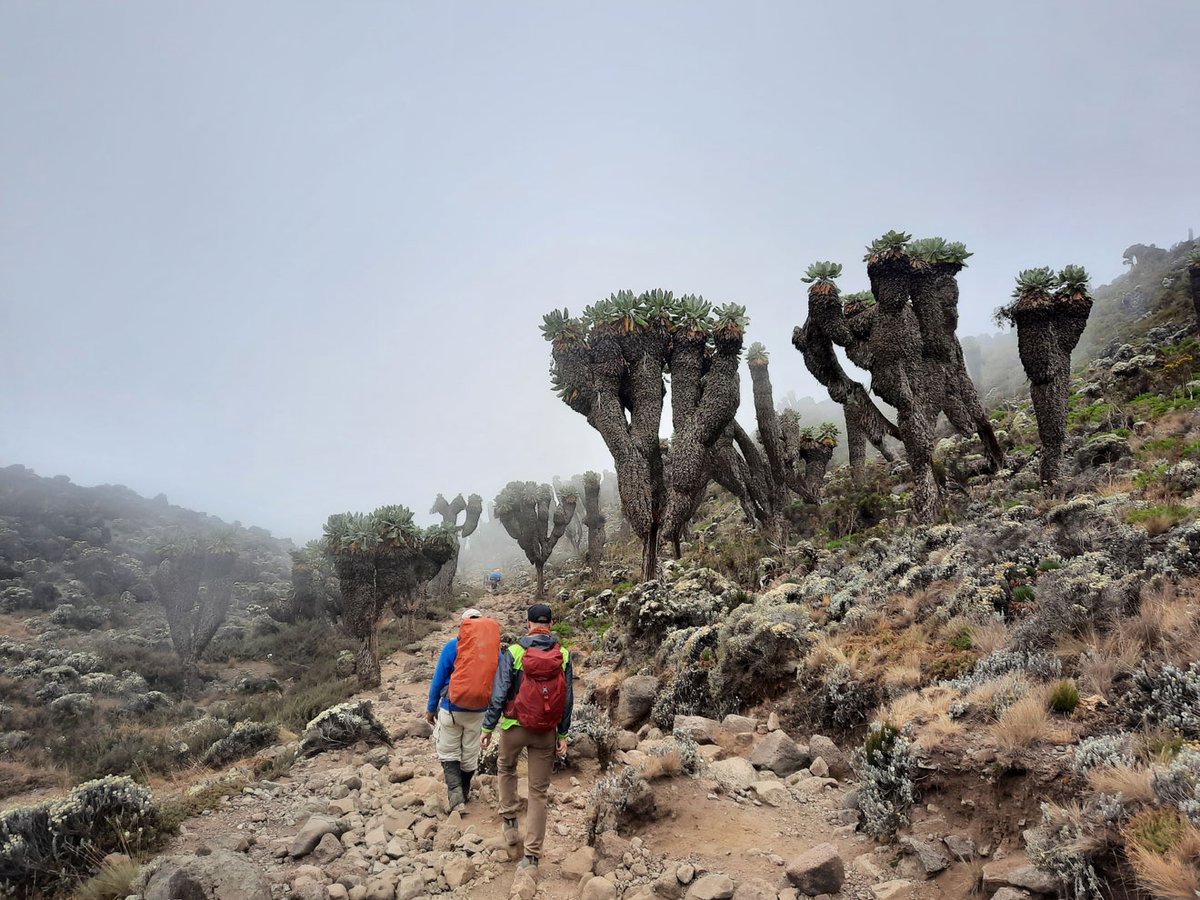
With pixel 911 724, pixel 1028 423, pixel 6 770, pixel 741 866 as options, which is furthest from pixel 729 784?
pixel 1028 423

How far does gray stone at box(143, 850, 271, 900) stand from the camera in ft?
13.6

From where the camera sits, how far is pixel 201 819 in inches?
226

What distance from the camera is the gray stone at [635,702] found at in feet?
27.6

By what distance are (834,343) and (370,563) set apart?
16700 mm

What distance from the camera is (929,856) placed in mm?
3938

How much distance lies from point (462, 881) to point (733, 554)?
15.4 m

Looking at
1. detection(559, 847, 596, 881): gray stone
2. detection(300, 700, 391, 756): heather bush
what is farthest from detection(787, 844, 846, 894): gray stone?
detection(300, 700, 391, 756): heather bush

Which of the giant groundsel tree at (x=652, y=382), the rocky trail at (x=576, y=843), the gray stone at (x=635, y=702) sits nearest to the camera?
the rocky trail at (x=576, y=843)

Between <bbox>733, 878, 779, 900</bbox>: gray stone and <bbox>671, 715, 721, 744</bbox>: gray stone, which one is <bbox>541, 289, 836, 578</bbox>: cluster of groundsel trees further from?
<bbox>733, 878, 779, 900</bbox>: gray stone

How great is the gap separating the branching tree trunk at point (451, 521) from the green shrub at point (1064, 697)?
28211mm

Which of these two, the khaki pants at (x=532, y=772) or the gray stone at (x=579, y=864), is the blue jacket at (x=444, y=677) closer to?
the khaki pants at (x=532, y=772)

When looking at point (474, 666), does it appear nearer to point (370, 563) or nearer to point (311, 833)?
point (311, 833)

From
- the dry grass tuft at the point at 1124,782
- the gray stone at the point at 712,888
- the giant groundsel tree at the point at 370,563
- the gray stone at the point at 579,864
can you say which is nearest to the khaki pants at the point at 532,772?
the gray stone at the point at 579,864

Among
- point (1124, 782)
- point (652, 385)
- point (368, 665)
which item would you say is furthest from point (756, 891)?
point (368, 665)
